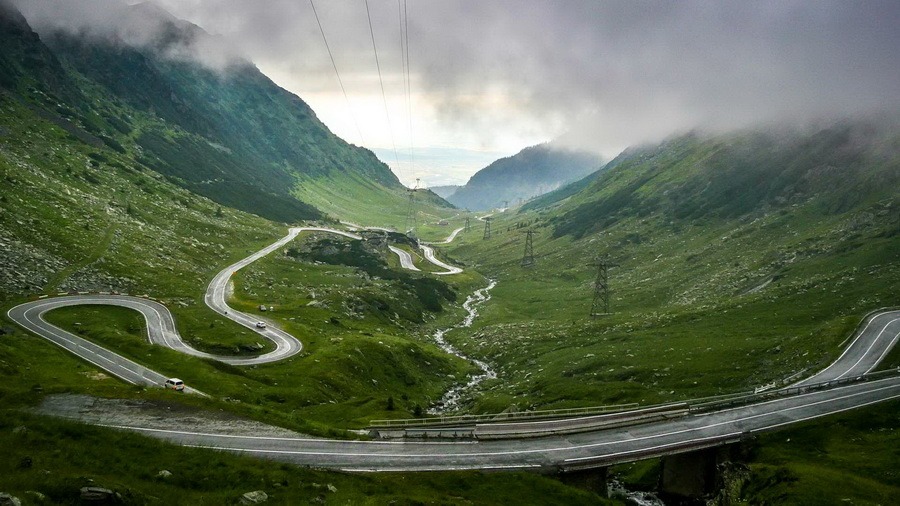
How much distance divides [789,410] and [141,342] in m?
83.8

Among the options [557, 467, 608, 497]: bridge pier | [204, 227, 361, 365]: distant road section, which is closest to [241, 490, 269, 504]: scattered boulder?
[557, 467, 608, 497]: bridge pier

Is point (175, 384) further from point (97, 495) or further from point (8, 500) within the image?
point (8, 500)

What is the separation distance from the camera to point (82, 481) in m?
26.4

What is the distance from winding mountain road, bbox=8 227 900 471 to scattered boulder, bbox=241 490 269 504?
8275mm

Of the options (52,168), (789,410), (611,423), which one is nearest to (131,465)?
(611,423)

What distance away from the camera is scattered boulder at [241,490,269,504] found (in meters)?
30.4

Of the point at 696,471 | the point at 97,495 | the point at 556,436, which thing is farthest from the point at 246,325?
the point at 696,471

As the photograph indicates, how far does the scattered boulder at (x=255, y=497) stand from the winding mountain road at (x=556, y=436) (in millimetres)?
8275

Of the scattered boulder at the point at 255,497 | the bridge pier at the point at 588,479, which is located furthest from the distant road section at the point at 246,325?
the scattered boulder at the point at 255,497

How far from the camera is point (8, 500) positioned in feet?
73.9

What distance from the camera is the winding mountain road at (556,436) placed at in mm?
42031

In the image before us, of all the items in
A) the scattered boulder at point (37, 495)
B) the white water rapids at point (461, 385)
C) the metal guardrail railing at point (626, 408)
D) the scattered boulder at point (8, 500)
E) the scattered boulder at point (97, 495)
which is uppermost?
the scattered boulder at point (8, 500)

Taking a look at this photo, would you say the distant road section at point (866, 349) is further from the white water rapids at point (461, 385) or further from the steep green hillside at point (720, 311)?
the white water rapids at point (461, 385)

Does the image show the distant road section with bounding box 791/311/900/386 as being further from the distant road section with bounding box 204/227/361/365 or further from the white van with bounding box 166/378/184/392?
the white van with bounding box 166/378/184/392
